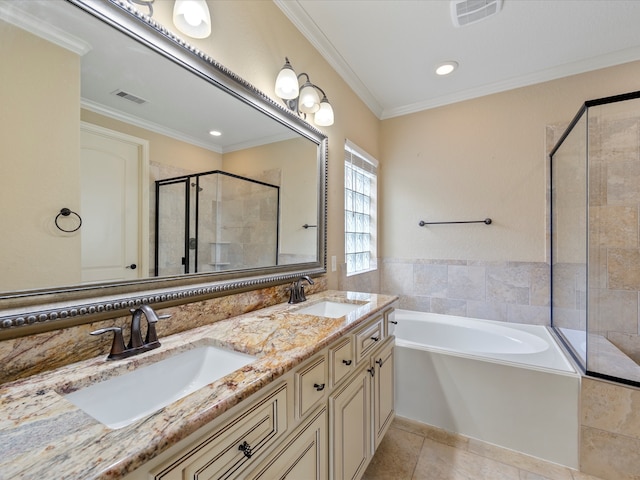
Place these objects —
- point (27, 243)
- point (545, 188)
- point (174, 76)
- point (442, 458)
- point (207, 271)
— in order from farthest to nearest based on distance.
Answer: point (545, 188) < point (442, 458) < point (207, 271) < point (174, 76) < point (27, 243)

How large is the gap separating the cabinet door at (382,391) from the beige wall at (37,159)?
4.54ft

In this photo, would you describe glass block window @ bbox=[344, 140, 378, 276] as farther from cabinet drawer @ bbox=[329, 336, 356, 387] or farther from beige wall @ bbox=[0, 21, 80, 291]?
beige wall @ bbox=[0, 21, 80, 291]

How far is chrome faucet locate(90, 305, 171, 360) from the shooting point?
860mm

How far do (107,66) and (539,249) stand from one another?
119 inches

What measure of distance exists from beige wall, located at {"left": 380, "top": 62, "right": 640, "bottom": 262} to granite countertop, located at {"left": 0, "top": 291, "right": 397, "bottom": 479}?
2.14 m

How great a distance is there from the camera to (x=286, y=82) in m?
1.59

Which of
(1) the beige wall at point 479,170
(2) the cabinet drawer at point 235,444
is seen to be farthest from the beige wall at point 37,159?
(1) the beige wall at point 479,170

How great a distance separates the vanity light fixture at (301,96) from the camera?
1.58 metres

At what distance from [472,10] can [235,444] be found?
2449mm

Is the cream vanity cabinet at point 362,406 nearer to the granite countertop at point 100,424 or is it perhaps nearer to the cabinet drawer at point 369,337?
the cabinet drawer at point 369,337

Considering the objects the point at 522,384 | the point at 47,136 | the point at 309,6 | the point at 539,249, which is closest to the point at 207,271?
the point at 47,136

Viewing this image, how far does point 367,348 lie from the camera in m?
1.45

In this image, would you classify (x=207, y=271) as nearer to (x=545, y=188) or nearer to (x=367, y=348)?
(x=367, y=348)

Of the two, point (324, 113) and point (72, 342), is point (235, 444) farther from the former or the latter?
point (324, 113)
